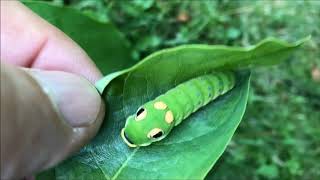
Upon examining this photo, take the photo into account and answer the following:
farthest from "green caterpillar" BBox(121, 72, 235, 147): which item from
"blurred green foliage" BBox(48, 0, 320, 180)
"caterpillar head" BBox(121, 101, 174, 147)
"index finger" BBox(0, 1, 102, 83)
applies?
"blurred green foliage" BBox(48, 0, 320, 180)

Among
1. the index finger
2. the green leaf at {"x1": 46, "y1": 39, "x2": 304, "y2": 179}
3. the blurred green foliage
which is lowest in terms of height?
the blurred green foliage

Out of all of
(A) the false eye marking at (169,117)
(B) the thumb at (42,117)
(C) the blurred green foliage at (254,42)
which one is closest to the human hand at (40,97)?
(B) the thumb at (42,117)

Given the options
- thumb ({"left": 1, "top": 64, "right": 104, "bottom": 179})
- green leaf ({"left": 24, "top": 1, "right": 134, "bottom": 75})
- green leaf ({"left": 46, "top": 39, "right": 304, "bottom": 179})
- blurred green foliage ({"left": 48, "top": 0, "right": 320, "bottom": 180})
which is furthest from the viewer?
blurred green foliage ({"left": 48, "top": 0, "right": 320, "bottom": 180})

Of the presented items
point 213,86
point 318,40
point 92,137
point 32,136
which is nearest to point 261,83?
point 318,40

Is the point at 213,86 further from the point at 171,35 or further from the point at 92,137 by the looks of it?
the point at 171,35

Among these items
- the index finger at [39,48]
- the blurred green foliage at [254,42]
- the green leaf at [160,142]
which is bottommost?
the blurred green foliage at [254,42]

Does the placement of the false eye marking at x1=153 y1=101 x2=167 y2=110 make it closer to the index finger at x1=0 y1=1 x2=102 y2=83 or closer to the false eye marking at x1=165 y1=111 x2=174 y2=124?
the false eye marking at x1=165 y1=111 x2=174 y2=124

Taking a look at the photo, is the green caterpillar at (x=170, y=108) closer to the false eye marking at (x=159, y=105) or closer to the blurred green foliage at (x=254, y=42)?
the false eye marking at (x=159, y=105)
